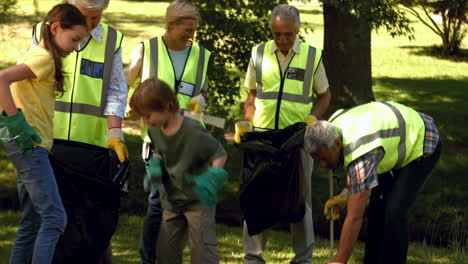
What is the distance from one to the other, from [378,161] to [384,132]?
0.56 ft

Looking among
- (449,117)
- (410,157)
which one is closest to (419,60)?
(449,117)

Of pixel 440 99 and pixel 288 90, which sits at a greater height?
pixel 288 90

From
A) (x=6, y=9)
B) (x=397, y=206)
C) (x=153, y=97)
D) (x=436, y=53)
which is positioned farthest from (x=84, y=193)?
(x=436, y=53)

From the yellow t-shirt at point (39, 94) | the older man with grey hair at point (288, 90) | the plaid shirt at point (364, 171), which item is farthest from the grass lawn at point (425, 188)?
the plaid shirt at point (364, 171)

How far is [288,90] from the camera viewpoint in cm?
572

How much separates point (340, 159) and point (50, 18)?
1768 mm

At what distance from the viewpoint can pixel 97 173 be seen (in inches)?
193

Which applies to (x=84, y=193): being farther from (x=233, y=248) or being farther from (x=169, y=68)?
(x=233, y=248)

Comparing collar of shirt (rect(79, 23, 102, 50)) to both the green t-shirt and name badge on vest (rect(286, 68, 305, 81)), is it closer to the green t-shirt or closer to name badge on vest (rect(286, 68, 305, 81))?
the green t-shirt

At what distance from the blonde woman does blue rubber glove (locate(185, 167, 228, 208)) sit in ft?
2.64

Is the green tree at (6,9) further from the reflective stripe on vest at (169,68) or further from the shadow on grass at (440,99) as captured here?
the shadow on grass at (440,99)

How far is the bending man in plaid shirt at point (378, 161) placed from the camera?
15.2 ft

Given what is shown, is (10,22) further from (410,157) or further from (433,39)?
(433,39)

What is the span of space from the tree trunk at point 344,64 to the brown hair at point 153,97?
7643mm
